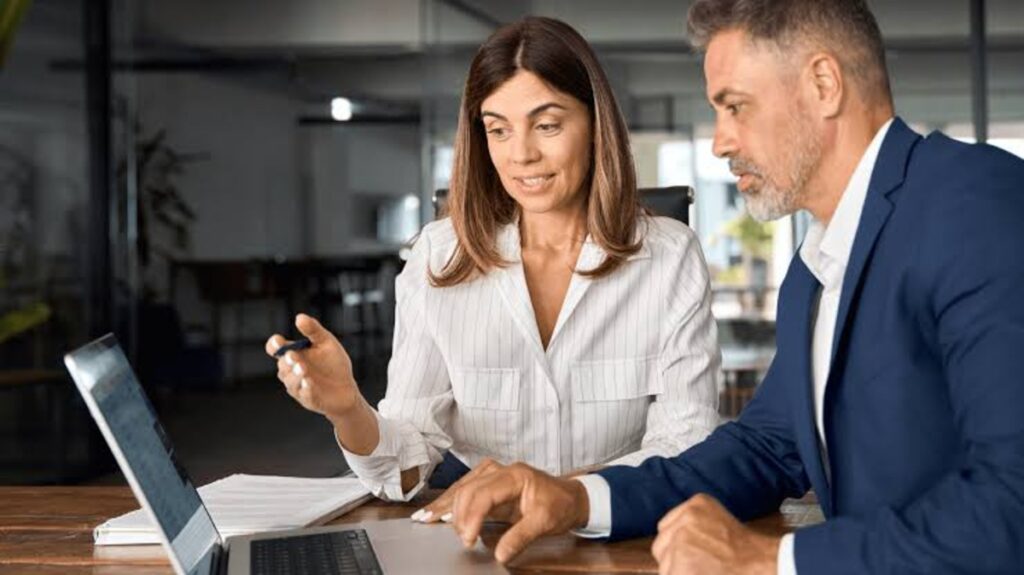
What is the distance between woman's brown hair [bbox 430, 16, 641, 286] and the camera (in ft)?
8.00

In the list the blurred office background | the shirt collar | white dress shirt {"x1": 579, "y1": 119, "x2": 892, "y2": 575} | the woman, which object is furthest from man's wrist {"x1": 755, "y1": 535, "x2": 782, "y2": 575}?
the blurred office background

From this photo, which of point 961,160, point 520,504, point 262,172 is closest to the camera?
point 961,160

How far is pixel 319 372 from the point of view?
193 centimetres

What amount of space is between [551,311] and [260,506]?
738 millimetres

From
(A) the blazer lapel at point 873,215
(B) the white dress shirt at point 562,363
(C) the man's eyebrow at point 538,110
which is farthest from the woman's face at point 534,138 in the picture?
(A) the blazer lapel at point 873,215

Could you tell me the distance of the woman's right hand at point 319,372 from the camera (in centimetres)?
188

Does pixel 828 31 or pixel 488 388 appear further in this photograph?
pixel 488 388

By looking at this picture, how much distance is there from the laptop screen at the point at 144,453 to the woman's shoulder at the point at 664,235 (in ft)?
3.47

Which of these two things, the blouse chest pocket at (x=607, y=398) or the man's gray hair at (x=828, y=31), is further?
the blouse chest pocket at (x=607, y=398)

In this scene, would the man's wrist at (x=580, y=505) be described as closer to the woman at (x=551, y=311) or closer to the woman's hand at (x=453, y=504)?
the woman's hand at (x=453, y=504)

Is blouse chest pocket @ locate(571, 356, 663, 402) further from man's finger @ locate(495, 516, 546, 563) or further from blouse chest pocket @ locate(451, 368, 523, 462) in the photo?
Result: man's finger @ locate(495, 516, 546, 563)

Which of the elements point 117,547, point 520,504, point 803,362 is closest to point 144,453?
point 117,547

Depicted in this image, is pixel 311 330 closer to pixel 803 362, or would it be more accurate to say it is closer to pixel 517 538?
pixel 517 538

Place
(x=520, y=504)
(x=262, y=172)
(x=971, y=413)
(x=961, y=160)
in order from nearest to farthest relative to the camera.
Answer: (x=971, y=413) < (x=961, y=160) < (x=520, y=504) < (x=262, y=172)
